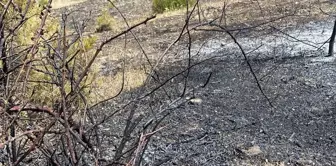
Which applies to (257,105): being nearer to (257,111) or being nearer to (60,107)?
(257,111)

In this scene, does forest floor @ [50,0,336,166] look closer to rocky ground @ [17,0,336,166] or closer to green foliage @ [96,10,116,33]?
rocky ground @ [17,0,336,166]

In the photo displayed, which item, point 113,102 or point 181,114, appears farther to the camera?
point 113,102

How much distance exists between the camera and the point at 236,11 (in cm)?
1062

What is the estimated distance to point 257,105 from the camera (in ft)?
17.6

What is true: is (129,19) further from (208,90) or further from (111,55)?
(208,90)

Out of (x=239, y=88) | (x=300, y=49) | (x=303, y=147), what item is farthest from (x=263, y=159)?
(x=300, y=49)

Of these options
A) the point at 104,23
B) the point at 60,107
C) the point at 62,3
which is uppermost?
the point at 60,107

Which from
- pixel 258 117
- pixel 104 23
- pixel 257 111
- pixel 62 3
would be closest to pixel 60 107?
pixel 258 117

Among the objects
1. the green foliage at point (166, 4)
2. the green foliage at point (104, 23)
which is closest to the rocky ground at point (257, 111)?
the green foliage at point (104, 23)

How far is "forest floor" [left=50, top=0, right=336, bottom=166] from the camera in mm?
4348

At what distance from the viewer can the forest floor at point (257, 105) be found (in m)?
4.35

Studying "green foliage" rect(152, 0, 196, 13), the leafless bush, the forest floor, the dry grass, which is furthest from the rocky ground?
the dry grass

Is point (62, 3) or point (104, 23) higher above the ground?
point (104, 23)

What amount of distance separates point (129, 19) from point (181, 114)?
21.8 ft
